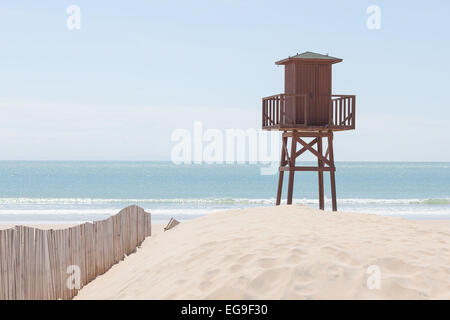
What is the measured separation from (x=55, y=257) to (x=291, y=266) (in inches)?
148

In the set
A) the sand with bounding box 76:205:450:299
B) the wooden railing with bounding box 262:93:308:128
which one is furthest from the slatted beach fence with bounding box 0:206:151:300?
the wooden railing with bounding box 262:93:308:128

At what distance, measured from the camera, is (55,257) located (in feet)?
26.1

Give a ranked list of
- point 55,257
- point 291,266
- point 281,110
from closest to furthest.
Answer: point 291,266 → point 55,257 → point 281,110

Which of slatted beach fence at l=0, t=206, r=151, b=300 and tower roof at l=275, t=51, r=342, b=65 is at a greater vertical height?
tower roof at l=275, t=51, r=342, b=65

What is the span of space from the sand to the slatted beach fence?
339mm

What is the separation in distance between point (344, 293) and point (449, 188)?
254 feet

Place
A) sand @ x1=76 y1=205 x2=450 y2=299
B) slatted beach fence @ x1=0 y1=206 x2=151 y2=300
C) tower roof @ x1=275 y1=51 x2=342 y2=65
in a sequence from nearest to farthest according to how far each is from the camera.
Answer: sand @ x1=76 y1=205 x2=450 y2=299 → slatted beach fence @ x1=0 y1=206 x2=151 y2=300 → tower roof @ x1=275 y1=51 x2=342 y2=65

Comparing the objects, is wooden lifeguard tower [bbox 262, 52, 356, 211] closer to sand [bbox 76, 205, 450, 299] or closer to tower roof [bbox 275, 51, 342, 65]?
tower roof [bbox 275, 51, 342, 65]

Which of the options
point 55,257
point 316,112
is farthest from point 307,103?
point 55,257

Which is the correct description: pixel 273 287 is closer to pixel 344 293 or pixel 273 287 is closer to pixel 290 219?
pixel 344 293

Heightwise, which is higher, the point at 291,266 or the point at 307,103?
the point at 307,103

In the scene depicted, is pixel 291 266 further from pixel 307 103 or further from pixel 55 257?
pixel 307 103

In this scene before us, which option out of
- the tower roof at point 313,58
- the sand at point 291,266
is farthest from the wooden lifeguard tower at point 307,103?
the sand at point 291,266

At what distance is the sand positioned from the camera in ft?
19.1
